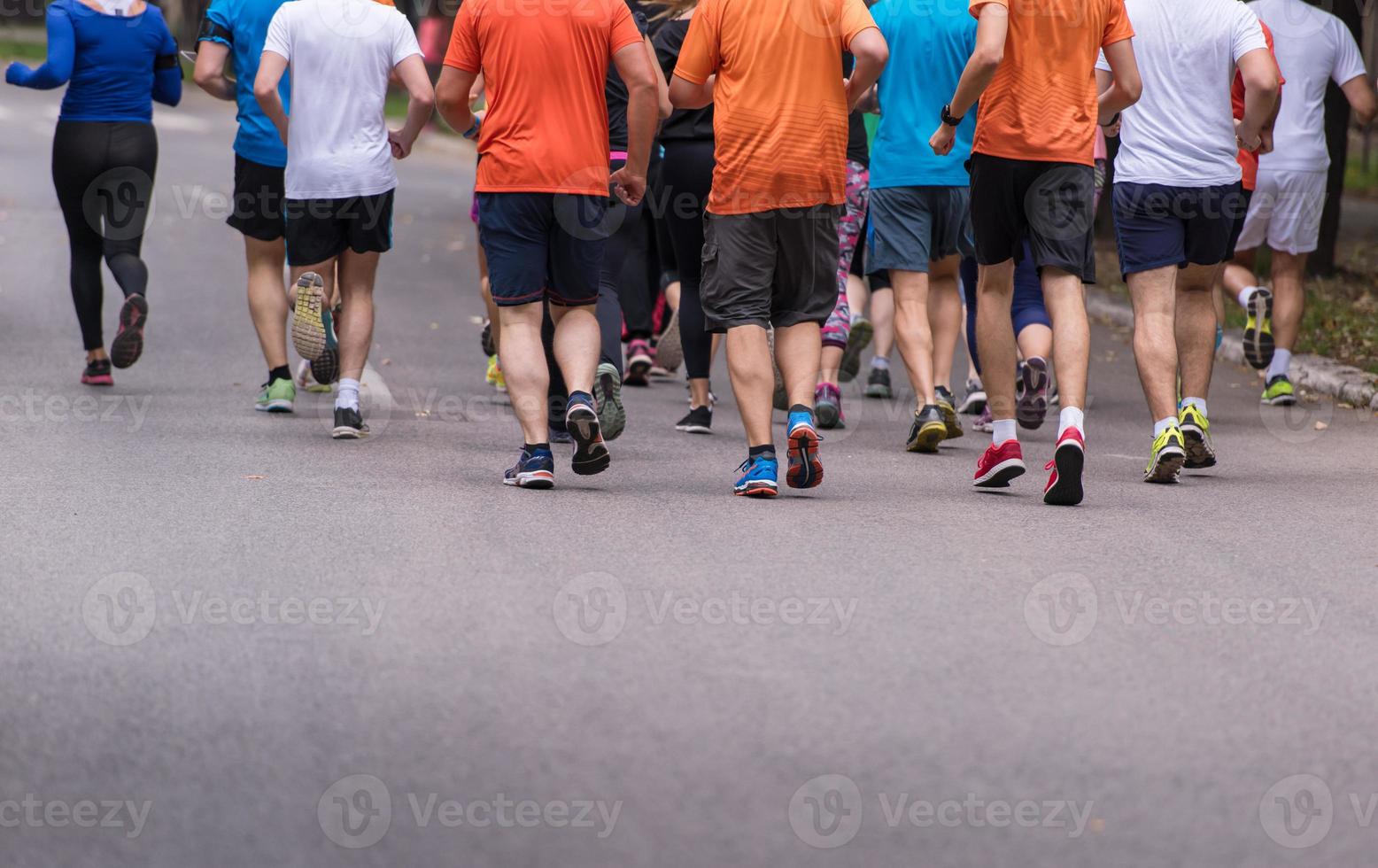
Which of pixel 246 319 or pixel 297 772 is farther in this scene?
pixel 246 319

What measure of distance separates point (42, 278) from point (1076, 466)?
9.39 metres

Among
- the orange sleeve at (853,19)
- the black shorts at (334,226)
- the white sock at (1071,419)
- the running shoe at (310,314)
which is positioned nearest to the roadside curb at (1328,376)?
the white sock at (1071,419)

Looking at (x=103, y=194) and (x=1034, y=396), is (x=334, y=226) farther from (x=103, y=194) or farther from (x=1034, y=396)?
(x=1034, y=396)

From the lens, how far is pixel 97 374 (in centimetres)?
960

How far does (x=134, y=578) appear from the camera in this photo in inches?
203

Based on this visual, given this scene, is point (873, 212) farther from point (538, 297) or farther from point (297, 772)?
point (297, 772)

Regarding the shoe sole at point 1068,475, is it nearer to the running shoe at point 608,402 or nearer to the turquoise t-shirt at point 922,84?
the running shoe at point 608,402

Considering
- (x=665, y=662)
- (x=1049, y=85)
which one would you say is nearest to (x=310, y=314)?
(x=1049, y=85)

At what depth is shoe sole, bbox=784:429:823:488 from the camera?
6.61m

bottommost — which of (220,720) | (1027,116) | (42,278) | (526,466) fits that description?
(42,278)

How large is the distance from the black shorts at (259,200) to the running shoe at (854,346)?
111 inches

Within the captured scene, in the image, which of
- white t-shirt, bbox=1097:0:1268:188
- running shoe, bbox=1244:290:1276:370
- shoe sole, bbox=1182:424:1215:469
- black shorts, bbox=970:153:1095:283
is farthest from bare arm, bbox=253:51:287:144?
running shoe, bbox=1244:290:1276:370

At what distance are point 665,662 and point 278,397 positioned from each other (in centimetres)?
487

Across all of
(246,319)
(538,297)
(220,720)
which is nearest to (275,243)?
(538,297)
